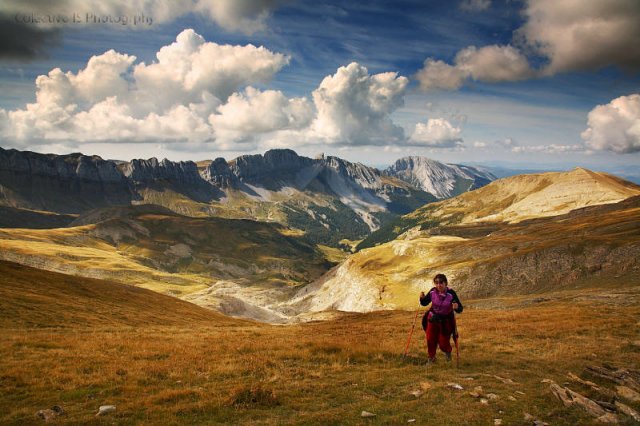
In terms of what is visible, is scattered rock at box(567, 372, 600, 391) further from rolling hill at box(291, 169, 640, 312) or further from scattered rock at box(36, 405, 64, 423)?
rolling hill at box(291, 169, 640, 312)

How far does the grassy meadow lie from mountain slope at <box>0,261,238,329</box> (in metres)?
2.17

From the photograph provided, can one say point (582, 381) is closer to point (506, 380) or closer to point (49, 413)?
point (506, 380)

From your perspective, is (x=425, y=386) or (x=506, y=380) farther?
(x=506, y=380)

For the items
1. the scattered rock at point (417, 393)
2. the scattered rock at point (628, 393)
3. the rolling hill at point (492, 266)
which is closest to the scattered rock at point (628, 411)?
the scattered rock at point (628, 393)

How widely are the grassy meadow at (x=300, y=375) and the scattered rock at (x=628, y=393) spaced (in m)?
0.32

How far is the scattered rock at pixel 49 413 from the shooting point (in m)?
12.4

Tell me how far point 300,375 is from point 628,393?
12.6 m

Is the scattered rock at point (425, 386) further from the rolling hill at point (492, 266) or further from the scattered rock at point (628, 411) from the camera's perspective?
the rolling hill at point (492, 266)

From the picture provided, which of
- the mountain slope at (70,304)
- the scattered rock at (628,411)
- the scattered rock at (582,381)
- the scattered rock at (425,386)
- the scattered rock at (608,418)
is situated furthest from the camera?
the mountain slope at (70,304)

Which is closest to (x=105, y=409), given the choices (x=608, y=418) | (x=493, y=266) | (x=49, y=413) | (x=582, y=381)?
(x=49, y=413)

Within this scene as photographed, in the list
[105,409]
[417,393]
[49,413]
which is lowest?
[417,393]

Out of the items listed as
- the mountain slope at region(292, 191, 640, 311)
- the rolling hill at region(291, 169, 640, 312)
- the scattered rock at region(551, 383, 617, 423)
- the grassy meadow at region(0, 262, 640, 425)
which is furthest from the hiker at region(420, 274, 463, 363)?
the rolling hill at region(291, 169, 640, 312)

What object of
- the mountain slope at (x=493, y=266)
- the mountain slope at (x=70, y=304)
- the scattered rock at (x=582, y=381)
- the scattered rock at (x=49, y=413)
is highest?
the scattered rock at (x=49, y=413)

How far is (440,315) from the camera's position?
1927 centimetres
